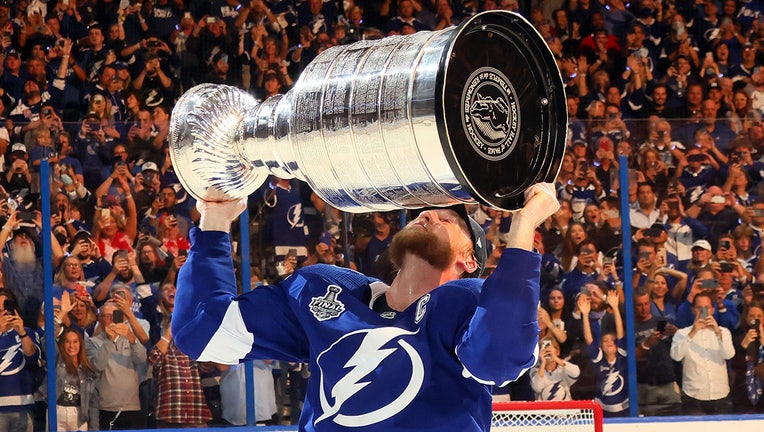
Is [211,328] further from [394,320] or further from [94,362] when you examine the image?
[94,362]

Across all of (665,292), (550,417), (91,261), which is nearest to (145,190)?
(91,261)

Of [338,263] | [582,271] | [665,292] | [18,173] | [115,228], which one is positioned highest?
[18,173]

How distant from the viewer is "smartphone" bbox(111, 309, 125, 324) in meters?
5.22

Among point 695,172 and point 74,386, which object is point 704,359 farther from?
point 74,386

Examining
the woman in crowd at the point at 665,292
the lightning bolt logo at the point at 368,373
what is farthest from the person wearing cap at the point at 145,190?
the lightning bolt logo at the point at 368,373

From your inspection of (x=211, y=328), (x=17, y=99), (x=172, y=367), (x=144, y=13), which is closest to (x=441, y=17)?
(x=144, y=13)

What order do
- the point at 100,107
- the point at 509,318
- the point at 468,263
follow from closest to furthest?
the point at 509,318, the point at 468,263, the point at 100,107

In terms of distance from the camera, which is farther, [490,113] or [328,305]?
[328,305]

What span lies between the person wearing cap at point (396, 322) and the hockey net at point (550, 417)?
1852 mm

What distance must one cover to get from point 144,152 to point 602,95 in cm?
420

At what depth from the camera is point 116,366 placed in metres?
5.18

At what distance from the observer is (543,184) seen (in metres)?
2.17

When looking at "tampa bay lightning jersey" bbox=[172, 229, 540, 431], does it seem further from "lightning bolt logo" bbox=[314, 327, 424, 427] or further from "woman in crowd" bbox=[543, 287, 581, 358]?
"woman in crowd" bbox=[543, 287, 581, 358]

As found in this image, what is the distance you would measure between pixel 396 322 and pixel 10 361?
10.5 ft
